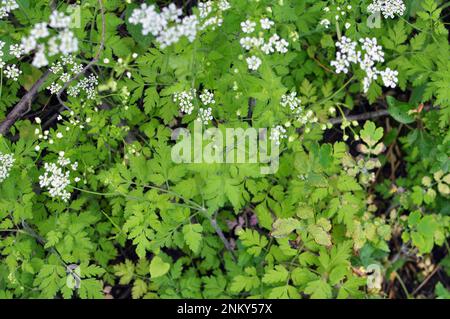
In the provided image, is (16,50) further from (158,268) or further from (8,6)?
(158,268)

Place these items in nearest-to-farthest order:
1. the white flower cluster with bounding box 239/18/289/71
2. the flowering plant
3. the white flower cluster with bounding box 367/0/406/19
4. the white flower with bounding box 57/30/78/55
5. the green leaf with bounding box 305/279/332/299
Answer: the white flower with bounding box 57/30/78/55 → the white flower cluster with bounding box 239/18/289/71 → the flowering plant → the white flower cluster with bounding box 367/0/406/19 → the green leaf with bounding box 305/279/332/299

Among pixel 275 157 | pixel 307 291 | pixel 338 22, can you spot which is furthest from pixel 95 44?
pixel 307 291

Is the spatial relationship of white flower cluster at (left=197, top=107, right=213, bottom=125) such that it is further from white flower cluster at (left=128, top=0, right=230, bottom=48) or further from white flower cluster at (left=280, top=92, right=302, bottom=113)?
white flower cluster at (left=128, top=0, right=230, bottom=48)

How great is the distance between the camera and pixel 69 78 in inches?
109

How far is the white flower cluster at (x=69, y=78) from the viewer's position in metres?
2.72

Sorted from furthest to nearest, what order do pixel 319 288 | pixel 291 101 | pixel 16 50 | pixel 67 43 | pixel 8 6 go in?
1. pixel 319 288
2. pixel 291 101
3. pixel 16 50
4. pixel 8 6
5. pixel 67 43

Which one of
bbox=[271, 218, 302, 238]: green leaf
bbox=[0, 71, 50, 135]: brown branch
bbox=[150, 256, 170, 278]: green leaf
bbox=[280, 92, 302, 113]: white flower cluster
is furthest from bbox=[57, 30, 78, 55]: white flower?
bbox=[271, 218, 302, 238]: green leaf

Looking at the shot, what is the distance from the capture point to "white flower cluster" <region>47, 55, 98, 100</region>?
2.72m

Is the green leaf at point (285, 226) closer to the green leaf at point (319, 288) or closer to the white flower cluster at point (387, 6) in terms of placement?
the green leaf at point (319, 288)

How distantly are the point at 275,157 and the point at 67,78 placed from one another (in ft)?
4.48

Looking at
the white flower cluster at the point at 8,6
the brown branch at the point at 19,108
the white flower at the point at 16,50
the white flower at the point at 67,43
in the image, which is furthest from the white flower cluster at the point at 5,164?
the white flower at the point at 67,43

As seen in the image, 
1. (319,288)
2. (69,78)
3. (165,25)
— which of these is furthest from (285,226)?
→ (69,78)

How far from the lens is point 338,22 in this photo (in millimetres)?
2949
